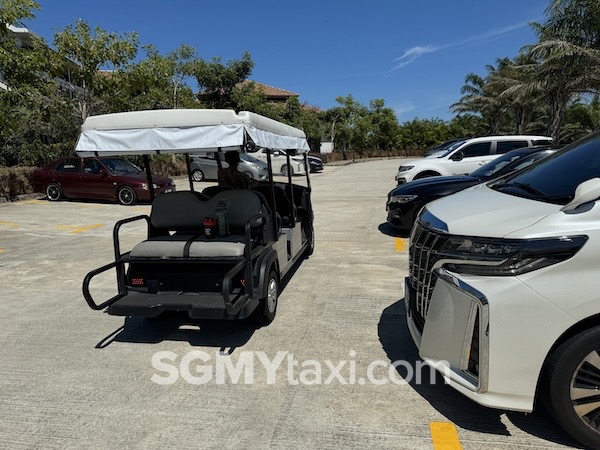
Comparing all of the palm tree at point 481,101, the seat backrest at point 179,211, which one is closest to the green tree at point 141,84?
the seat backrest at point 179,211

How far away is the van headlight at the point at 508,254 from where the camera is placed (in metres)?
2.25

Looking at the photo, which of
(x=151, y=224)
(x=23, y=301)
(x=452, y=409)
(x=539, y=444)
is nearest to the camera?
(x=539, y=444)

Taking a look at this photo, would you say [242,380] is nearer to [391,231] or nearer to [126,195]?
[391,231]

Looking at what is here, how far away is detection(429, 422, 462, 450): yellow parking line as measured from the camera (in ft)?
8.27

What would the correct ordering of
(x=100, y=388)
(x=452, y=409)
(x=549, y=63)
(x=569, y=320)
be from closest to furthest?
(x=569, y=320), (x=452, y=409), (x=100, y=388), (x=549, y=63)

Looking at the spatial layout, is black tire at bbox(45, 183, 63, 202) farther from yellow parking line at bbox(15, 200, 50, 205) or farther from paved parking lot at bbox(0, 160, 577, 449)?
paved parking lot at bbox(0, 160, 577, 449)

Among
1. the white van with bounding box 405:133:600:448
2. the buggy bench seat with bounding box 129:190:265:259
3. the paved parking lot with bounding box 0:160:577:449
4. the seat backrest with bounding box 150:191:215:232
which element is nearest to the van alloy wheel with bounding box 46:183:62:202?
the paved parking lot with bounding box 0:160:577:449

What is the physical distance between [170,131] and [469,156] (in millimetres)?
10839

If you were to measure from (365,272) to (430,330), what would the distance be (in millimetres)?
3257

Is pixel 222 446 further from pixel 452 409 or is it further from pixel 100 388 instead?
pixel 452 409

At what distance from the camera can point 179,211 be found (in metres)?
4.59

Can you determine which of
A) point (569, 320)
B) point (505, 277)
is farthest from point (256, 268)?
point (569, 320)

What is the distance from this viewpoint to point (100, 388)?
10.7 feet

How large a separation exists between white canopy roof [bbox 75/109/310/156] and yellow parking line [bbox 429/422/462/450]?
2.47 meters
